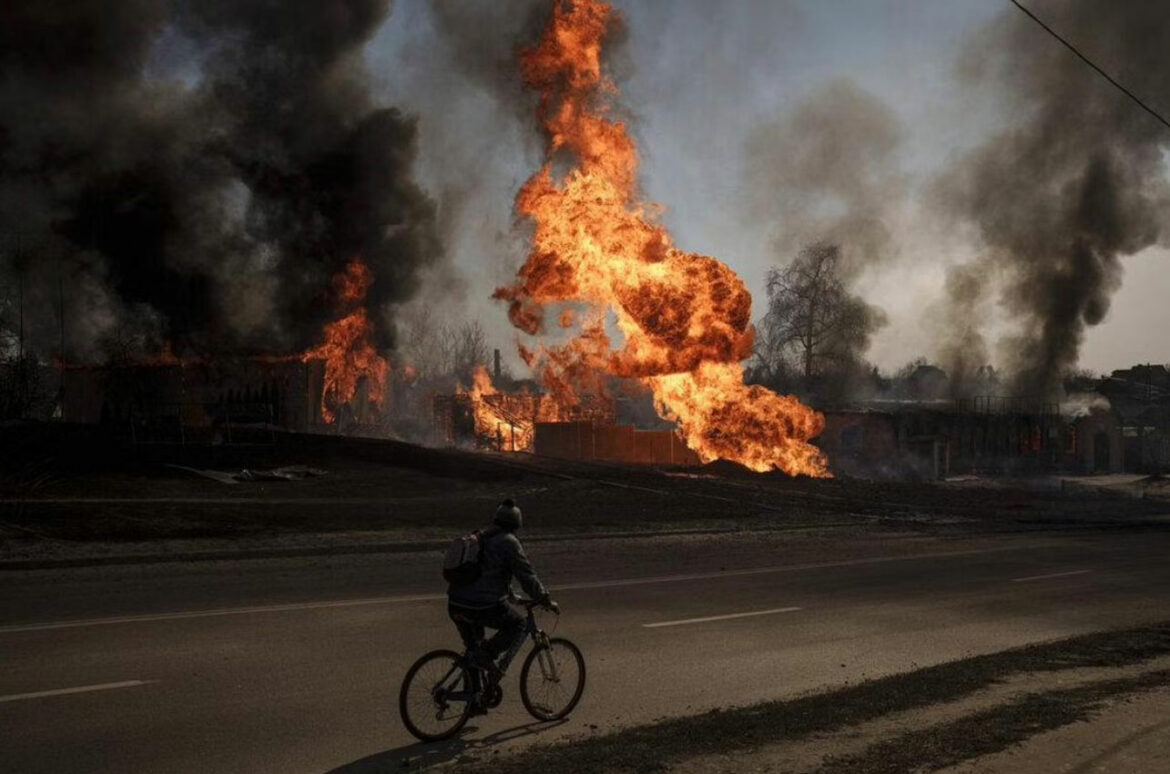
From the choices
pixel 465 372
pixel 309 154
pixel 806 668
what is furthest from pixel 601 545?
pixel 465 372

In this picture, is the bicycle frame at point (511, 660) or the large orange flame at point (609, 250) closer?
the bicycle frame at point (511, 660)

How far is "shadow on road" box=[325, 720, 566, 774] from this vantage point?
627 centimetres

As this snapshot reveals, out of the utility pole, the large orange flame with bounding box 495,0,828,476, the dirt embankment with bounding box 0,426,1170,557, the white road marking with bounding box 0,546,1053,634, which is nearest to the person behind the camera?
the white road marking with bounding box 0,546,1053,634

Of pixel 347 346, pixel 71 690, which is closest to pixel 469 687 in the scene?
pixel 71 690

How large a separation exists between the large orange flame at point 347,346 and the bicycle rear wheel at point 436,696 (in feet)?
121

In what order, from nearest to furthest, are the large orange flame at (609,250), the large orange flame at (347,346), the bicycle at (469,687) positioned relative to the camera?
the bicycle at (469,687), the large orange flame at (609,250), the large orange flame at (347,346)

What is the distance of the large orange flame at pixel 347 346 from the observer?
1718 inches

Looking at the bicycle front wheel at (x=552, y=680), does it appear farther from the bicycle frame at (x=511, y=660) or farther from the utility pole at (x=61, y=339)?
the utility pole at (x=61, y=339)

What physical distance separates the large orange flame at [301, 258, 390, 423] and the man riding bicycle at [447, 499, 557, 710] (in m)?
36.9

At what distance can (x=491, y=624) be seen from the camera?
7.24 m

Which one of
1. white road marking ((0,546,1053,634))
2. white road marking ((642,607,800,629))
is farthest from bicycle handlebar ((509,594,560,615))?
white road marking ((0,546,1053,634))

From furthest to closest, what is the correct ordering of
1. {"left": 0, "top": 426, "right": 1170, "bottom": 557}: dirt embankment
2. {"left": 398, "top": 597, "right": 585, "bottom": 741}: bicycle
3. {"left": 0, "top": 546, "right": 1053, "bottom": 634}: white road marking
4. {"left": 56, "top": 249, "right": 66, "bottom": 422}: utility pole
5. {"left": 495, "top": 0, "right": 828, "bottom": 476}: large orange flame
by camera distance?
{"left": 56, "top": 249, "right": 66, "bottom": 422}: utility pole < {"left": 495, "top": 0, "right": 828, "bottom": 476}: large orange flame < {"left": 0, "top": 426, "right": 1170, "bottom": 557}: dirt embankment < {"left": 0, "top": 546, "right": 1053, "bottom": 634}: white road marking < {"left": 398, "top": 597, "right": 585, "bottom": 741}: bicycle

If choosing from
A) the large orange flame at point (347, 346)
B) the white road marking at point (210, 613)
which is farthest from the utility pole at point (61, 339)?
the white road marking at point (210, 613)

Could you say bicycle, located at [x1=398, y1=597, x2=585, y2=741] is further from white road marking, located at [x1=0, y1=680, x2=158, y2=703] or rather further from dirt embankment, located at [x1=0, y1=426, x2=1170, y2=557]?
dirt embankment, located at [x1=0, y1=426, x2=1170, y2=557]
